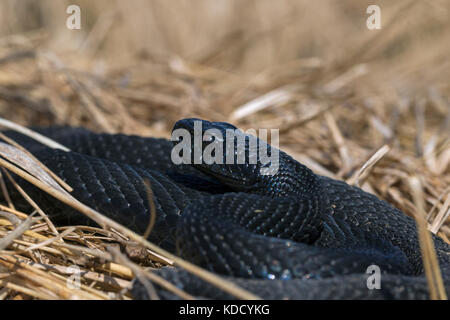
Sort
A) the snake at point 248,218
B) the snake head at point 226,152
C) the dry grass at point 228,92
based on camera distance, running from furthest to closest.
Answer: the snake head at point 226,152 → the dry grass at point 228,92 → the snake at point 248,218

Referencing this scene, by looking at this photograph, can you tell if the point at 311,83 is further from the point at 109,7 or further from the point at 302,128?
Result: the point at 109,7

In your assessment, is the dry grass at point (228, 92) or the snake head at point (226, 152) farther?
the snake head at point (226, 152)

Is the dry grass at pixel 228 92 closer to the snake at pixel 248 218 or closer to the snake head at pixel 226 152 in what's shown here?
the snake at pixel 248 218

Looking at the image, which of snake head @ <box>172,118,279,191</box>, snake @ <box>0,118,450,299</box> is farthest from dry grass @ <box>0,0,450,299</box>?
snake head @ <box>172,118,279,191</box>

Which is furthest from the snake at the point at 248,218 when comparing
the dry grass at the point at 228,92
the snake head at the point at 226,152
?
the dry grass at the point at 228,92

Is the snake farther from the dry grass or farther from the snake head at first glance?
the dry grass

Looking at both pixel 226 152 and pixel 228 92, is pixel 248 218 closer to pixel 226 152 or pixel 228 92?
pixel 226 152

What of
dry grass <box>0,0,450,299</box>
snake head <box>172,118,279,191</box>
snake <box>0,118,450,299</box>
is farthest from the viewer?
snake head <box>172,118,279,191</box>

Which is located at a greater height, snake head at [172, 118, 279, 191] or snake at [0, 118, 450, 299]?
snake head at [172, 118, 279, 191]
